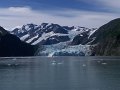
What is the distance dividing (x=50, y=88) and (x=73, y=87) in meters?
3.86

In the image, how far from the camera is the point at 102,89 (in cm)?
6256

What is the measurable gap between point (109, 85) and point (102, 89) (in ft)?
20.2

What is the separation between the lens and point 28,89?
6394 cm

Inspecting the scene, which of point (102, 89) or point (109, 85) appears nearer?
point (102, 89)

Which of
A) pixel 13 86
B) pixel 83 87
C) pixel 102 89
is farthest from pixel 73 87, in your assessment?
pixel 13 86

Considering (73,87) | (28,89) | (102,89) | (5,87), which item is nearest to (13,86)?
(5,87)

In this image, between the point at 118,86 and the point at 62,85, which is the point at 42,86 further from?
the point at 118,86

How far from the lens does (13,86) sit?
6944 cm

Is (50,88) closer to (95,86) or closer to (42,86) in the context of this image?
(42,86)

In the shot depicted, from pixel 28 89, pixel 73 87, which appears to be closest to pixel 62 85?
pixel 73 87

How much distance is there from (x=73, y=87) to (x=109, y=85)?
6460 mm

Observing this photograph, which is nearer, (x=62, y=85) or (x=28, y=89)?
(x=28, y=89)

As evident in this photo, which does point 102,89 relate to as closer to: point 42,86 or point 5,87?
point 42,86

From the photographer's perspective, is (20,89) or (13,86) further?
(13,86)
